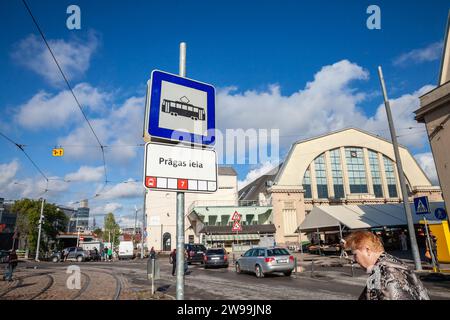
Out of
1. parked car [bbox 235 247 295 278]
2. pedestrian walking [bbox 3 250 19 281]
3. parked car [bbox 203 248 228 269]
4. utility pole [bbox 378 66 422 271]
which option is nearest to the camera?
utility pole [bbox 378 66 422 271]

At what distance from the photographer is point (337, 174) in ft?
136

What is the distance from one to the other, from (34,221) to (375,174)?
180ft

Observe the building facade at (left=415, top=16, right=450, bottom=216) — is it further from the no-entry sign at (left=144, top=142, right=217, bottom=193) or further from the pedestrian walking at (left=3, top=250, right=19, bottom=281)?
the pedestrian walking at (left=3, top=250, right=19, bottom=281)

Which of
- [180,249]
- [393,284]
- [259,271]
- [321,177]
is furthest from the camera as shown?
[321,177]

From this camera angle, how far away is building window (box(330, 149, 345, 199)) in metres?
40.9

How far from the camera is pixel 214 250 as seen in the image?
2231 cm

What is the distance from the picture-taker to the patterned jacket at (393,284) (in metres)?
2.12

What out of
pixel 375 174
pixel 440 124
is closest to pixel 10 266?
pixel 440 124

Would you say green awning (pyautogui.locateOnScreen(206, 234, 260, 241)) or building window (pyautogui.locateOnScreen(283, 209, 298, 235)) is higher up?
building window (pyautogui.locateOnScreen(283, 209, 298, 235))

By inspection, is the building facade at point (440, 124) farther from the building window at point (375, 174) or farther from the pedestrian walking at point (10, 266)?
the building window at point (375, 174)

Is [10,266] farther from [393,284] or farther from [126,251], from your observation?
[126,251]

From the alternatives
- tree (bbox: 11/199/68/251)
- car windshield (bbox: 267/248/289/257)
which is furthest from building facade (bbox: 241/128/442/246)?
tree (bbox: 11/199/68/251)

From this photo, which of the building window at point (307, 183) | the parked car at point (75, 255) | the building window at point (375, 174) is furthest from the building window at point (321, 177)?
the parked car at point (75, 255)
